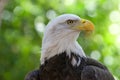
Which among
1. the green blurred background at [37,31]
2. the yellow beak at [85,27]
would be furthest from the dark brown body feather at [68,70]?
the green blurred background at [37,31]

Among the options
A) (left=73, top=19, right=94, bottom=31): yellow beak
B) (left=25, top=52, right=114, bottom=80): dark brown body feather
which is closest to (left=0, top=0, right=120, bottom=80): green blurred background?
(left=25, top=52, right=114, bottom=80): dark brown body feather

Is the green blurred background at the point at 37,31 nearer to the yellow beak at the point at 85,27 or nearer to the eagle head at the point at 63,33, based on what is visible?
the eagle head at the point at 63,33

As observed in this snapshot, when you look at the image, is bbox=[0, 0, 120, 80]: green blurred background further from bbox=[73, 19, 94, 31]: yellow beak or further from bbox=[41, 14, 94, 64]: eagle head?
bbox=[73, 19, 94, 31]: yellow beak

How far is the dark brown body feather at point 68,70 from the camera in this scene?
6535 millimetres

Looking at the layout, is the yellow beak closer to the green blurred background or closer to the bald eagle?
the bald eagle

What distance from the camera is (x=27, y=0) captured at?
11.2 m

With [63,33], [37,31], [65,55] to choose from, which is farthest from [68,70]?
[37,31]

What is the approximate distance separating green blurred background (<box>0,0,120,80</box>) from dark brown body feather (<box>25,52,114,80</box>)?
11.9ft

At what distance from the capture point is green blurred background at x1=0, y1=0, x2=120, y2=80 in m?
10.6

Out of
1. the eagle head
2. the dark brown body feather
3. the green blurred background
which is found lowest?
the dark brown body feather

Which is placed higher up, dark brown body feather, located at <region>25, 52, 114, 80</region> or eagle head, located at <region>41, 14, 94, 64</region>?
eagle head, located at <region>41, 14, 94, 64</region>

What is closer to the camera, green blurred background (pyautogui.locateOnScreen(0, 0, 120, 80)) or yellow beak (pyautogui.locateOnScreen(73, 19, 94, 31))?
yellow beak (pyautogui.locateOnScreen(73, 19, 94, 31))

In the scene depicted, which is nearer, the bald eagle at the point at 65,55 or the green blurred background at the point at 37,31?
the bald eagle at the point at 65,55

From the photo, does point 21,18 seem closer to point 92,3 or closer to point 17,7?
point 17,7
